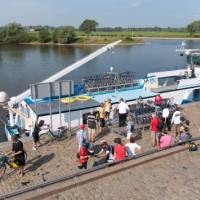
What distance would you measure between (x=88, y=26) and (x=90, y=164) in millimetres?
158103

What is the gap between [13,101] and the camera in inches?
688

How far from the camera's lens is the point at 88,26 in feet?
543

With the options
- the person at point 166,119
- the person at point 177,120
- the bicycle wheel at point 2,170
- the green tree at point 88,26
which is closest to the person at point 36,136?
the bicycle wheel at point 2,170

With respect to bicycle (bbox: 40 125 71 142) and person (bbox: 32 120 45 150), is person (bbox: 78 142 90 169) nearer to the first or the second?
person (bbox: 32 120 45 150)

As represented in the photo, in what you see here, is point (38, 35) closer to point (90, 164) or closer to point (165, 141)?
point (165, 141)

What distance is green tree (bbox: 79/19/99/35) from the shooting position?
540ft

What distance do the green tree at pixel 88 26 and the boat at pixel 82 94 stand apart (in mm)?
142792

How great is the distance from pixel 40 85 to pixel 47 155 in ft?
12.2

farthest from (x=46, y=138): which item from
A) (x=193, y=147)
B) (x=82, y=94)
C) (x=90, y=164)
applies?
(x=193, y=147)

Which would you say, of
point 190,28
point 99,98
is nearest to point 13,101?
point 99,98

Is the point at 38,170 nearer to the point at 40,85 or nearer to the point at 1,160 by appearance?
the point at 1,160

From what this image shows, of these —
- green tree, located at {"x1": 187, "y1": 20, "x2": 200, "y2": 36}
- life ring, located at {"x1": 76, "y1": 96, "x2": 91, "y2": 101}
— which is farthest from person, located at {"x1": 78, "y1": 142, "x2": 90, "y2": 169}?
green tree, located at {"x1": 187, "y1": 20, "x2": 200, "y2": 36}

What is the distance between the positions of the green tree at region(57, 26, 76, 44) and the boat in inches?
3827

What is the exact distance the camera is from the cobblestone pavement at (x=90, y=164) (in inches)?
403
